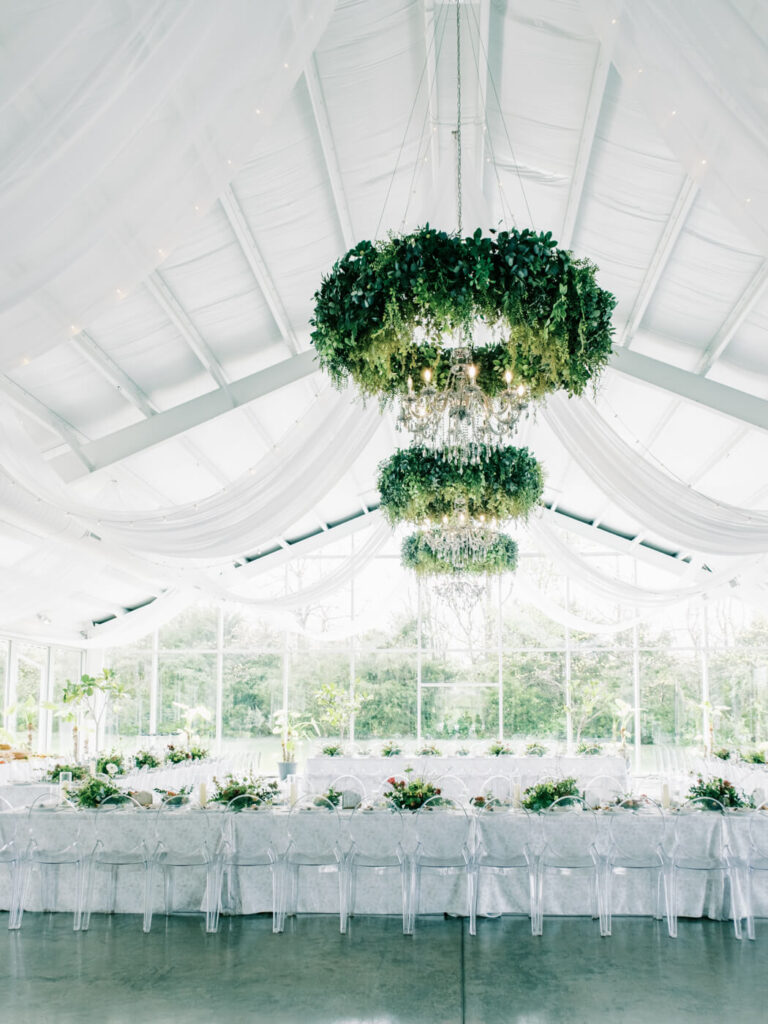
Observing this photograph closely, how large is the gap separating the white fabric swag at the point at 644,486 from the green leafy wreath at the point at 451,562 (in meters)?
2.69

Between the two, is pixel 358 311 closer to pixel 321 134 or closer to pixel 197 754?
pixel 321 134

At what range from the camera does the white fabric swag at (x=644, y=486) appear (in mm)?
6559

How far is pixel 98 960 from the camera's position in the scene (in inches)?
233

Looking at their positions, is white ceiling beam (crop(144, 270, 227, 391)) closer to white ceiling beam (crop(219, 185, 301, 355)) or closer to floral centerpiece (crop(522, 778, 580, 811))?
white ceiling beam (crop(219, 185, 301, 355))

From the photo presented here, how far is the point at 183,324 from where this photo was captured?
7.40 metres

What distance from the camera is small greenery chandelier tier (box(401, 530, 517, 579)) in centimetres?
948

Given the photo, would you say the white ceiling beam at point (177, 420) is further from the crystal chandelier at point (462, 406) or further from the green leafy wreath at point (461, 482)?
the crystal chandelier at point (462, 406)

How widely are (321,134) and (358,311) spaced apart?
2.41 meters

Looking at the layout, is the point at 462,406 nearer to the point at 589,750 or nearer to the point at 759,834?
the point at 759,834

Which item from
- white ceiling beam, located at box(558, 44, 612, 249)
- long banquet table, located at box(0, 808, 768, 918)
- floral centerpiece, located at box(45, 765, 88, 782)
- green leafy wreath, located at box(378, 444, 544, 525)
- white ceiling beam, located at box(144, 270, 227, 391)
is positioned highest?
white ceiling beam, located at box(558, 44, 612, 249)

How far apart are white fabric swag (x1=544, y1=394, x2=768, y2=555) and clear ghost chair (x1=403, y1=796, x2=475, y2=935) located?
115 inches

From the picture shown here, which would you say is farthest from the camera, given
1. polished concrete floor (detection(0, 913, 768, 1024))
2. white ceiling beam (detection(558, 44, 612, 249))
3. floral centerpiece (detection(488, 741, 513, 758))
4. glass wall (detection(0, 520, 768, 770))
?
glass wall (detection(0, 520, 768, 770))

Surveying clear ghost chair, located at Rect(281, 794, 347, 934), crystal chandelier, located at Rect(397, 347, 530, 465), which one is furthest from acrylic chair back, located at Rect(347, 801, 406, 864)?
crystal chandelier, located at Rect(397, 347, 530, 465)

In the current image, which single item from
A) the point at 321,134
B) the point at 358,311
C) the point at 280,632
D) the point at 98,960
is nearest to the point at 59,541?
the point at 98,960
